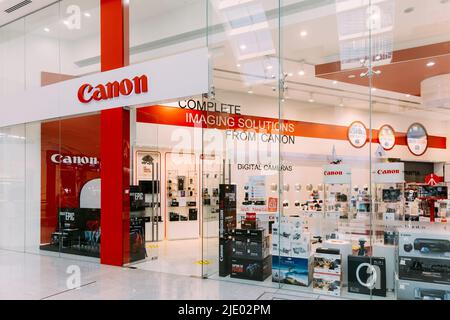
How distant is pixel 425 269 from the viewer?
3.48m

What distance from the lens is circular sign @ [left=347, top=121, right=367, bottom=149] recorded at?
568 centimetres

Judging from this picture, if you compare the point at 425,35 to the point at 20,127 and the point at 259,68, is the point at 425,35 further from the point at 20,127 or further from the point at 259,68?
the point at 20,127

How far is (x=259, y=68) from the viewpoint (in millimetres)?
6723

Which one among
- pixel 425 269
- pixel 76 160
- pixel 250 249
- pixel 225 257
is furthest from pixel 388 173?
pixel 76 160

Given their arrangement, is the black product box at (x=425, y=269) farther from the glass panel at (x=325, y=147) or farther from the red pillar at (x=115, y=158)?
the red pillar at (x=115, y=158)

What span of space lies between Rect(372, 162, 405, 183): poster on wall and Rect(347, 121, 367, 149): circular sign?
120 cm

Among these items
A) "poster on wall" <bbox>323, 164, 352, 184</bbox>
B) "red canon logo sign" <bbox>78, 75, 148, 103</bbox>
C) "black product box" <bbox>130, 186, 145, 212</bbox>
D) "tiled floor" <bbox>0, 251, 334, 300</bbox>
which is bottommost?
"tiled floor" <bbox>0, 251, 334, 300</bbox>

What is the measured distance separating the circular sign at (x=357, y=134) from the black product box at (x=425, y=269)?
236cm

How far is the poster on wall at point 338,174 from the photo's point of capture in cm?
448

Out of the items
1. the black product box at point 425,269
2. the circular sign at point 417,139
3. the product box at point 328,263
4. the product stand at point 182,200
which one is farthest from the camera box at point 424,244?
the product stand at point 182,200

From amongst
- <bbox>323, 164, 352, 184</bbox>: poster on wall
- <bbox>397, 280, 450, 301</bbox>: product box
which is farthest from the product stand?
<bbox>397, 280, 450, 301</bbox>: product box

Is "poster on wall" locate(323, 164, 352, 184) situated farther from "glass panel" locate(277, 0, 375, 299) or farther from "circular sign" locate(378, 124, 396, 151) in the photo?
"circular sign" locate(378, 124, 396, 151)

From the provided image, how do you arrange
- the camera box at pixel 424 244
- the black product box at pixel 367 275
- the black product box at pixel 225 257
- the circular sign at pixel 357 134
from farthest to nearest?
1. the circular sign at pixel 357 134
2. the black product box at pixel 225 257
3. the black product box at pixel 367 275
4. the camera box at pixel 424 244
